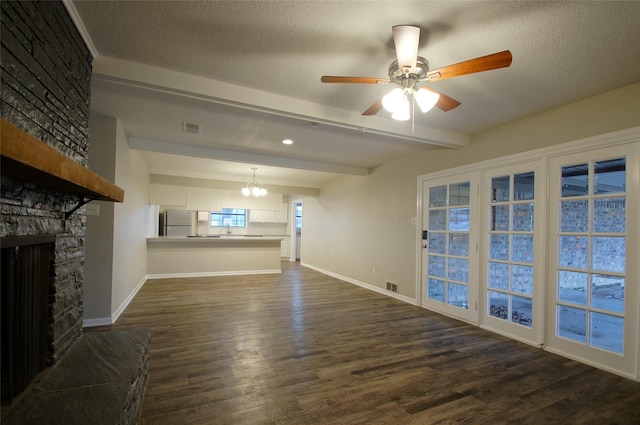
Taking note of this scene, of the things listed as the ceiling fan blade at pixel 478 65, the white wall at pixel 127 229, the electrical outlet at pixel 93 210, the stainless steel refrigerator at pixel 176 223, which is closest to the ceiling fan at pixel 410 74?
the ceiling fan blade at pixel 478 65

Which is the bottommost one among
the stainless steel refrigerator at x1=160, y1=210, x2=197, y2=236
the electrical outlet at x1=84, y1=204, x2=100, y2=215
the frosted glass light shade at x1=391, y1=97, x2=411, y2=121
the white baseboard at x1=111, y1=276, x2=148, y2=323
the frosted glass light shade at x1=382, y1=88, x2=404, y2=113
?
the white baseboard at x1=111, y1=276, x2=148, y2=323

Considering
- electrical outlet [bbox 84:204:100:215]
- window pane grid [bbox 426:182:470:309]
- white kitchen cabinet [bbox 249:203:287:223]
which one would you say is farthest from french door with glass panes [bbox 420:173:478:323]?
white kitchen cabinet [bbox 249:203:287:223]

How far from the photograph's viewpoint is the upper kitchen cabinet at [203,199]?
7453mm

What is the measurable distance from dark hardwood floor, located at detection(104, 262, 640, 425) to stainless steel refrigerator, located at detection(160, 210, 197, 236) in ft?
12.8

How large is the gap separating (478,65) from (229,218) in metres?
8.48

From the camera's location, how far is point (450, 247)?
13.8ft

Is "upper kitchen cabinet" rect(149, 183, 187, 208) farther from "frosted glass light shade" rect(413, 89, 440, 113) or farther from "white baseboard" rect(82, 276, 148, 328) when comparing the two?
"frosted glass light shade" rect(413, 89, 440, 113)

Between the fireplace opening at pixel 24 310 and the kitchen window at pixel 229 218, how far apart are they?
7.33 metres

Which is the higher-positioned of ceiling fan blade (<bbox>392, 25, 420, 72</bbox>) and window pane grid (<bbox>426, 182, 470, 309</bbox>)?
ceiling fan blade (<bbox>392, 25, 420, 72</bbox>)

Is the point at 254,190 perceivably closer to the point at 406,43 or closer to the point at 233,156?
the point at 233,156

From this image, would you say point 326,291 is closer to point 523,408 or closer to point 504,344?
point 504,344

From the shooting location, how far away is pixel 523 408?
207cm

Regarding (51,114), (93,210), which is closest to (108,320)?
(93,210)

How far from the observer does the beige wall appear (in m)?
2.81
